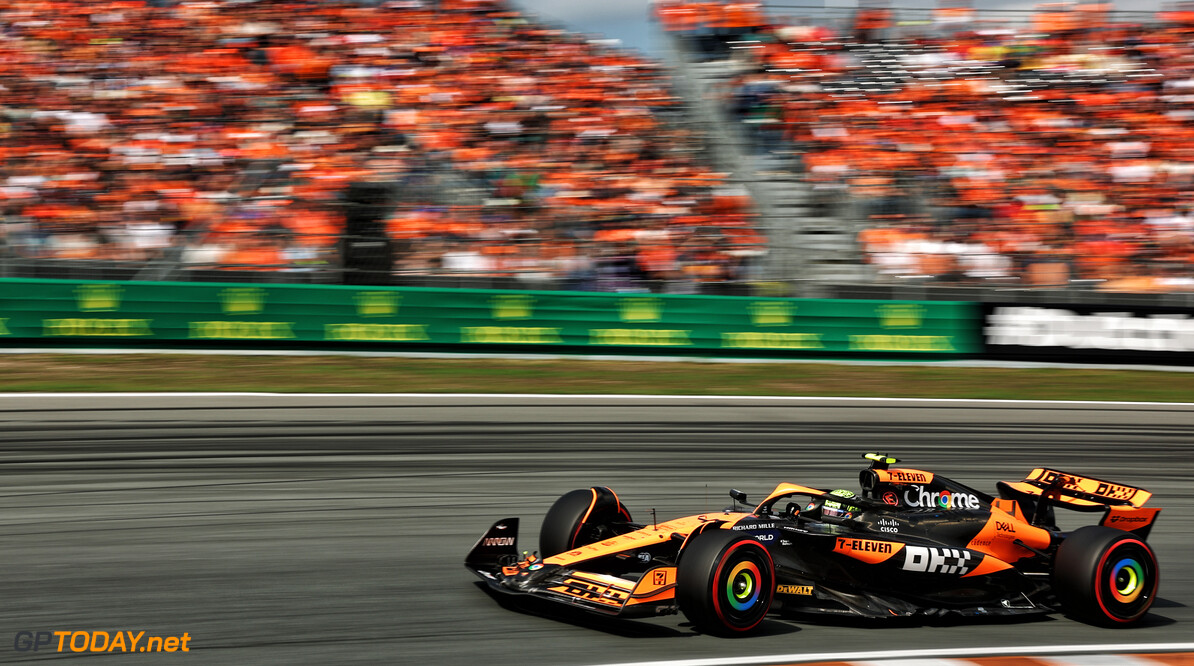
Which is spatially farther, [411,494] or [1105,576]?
[411,494]

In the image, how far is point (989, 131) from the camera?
50.9 ft

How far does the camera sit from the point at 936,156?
14.9 meters

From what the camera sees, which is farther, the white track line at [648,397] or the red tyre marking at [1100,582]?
the white track line at [648,397]

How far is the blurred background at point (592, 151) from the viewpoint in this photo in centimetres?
1277

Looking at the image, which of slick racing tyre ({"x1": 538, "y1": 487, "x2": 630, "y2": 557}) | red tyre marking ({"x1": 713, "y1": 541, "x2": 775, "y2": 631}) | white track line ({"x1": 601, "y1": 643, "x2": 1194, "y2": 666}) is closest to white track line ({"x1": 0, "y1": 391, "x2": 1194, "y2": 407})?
slick racing tyre ({"x1": 538, "y1": 487, "x2": 630, "y2": 557})

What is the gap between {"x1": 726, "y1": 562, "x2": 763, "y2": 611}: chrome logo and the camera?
4.99m

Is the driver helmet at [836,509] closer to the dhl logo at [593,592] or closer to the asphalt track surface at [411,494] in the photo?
the asphalt track surface at [411,494]

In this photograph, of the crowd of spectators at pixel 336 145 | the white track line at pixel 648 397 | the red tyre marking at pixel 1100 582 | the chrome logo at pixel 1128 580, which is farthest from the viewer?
the crowd of spectators at pixel 336 145

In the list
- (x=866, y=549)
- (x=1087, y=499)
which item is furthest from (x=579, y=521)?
(x=1087, y=499)

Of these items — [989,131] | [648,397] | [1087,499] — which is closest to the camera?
[1087,499]

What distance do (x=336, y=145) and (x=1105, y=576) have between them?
10.4m

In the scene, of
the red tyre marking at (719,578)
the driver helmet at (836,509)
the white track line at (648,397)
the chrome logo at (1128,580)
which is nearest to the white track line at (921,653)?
the red tyre marking at (719,578)

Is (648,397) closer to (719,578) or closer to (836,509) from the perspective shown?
(836,509)

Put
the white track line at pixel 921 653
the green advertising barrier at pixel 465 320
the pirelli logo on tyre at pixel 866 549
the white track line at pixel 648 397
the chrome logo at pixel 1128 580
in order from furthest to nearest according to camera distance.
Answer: the green advertising barrier at pixel 465 320 < the white track line at pixel 648 397 < the chrome logo at pixel 1128 580 < the pirelli logo on tyre at pixel 866 549 < the white track line at pixel 921 653
